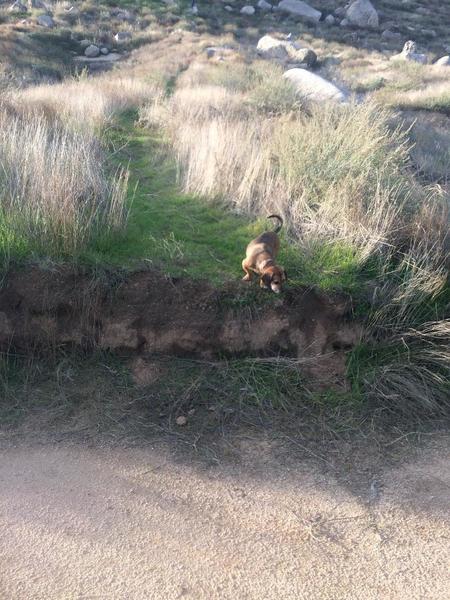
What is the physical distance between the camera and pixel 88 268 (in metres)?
5.11

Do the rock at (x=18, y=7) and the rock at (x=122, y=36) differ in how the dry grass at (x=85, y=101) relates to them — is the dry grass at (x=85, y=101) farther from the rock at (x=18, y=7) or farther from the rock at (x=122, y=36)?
the rock at (x=18, y=7)

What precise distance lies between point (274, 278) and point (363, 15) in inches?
1681

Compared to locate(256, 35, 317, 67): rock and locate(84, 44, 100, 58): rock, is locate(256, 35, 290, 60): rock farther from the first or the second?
locate(84, 44, 100, 58): rock

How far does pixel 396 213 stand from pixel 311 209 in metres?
0.90

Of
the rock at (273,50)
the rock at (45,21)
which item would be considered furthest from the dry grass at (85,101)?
the rock at (45,21)

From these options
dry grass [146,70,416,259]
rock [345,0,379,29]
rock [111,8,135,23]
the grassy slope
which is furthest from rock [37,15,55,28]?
the grassy slope

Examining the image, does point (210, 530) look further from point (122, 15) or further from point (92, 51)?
point (122, 15)

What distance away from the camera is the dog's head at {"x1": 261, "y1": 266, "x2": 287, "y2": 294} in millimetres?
4840

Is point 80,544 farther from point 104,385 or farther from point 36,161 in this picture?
point 36,161

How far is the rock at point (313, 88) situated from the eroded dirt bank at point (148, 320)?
9204 millimetres

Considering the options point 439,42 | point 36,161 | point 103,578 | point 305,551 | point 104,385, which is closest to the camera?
point 103,578

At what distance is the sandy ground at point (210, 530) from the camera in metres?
3.26

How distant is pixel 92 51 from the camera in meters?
28.3

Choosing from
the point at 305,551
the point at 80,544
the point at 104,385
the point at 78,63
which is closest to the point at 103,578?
the point at 80,544
